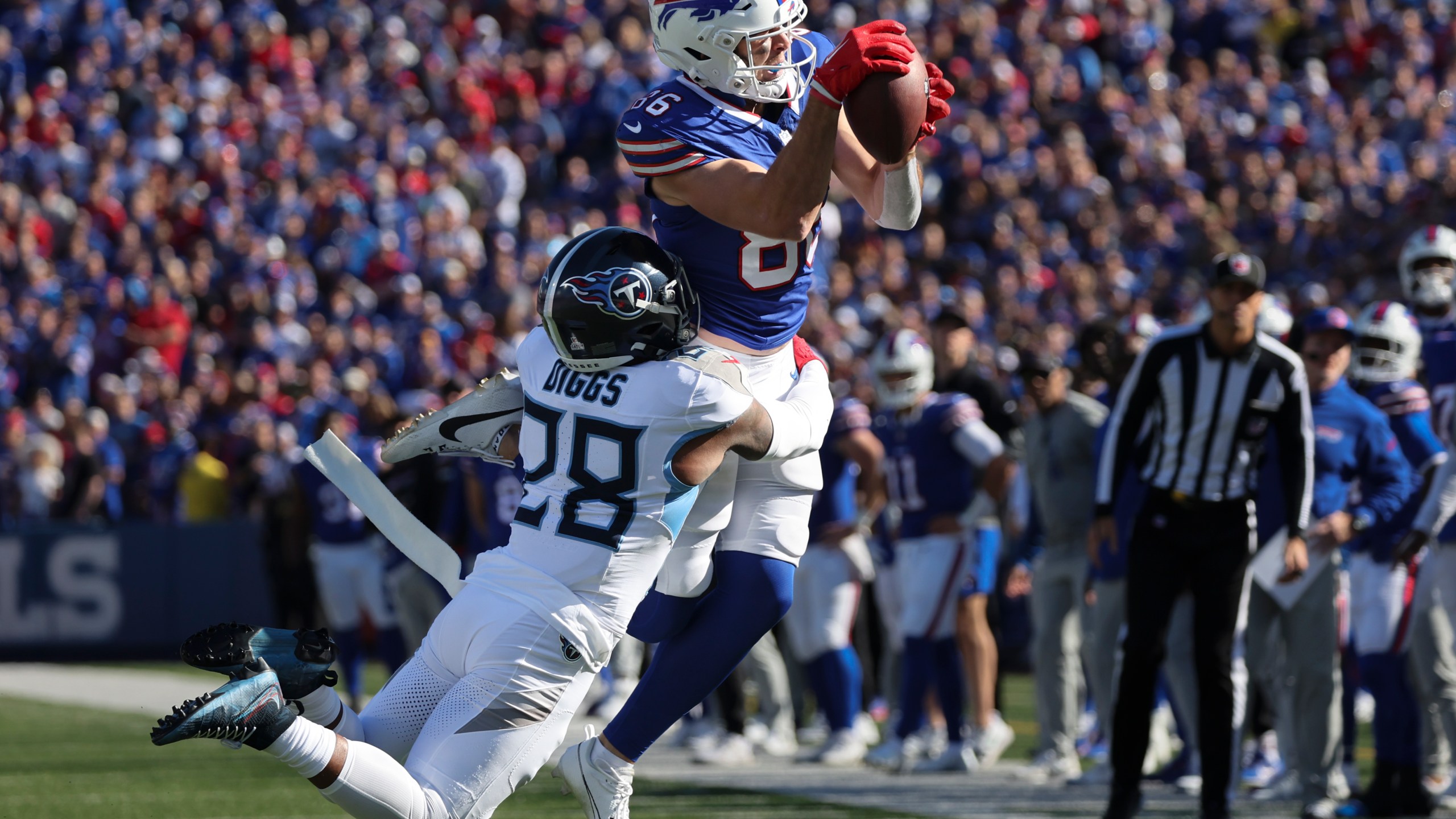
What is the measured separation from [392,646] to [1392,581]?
5943 millimetres

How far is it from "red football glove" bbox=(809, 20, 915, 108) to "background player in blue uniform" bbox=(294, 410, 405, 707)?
728 centimetres

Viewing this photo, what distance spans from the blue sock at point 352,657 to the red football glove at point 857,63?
24.7 feet

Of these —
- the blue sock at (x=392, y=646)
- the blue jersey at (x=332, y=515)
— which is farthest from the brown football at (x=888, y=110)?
the blue jersey at (x=332, y=515)

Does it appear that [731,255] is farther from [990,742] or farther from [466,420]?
[990,742]

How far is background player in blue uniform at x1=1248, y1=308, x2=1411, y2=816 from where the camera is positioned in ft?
20.7

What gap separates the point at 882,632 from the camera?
10.5 meters

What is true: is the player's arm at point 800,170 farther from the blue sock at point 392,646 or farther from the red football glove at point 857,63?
the blue sock at point 392,646

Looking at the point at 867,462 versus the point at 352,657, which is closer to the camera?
the point at 867,462

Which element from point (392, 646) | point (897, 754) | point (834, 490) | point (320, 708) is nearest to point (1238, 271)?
point (834, 490)

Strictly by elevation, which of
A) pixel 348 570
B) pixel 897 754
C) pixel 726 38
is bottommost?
pixel 897 754

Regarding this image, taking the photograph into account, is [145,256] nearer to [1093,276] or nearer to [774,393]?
[1093,276]

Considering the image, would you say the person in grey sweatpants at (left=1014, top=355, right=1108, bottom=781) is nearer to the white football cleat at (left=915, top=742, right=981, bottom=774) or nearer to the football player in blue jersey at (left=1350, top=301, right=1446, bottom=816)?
the white football cleat at (left=915, top=742, right=981, bottom=774)

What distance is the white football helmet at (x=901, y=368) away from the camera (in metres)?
8.17

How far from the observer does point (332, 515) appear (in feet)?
35.0
